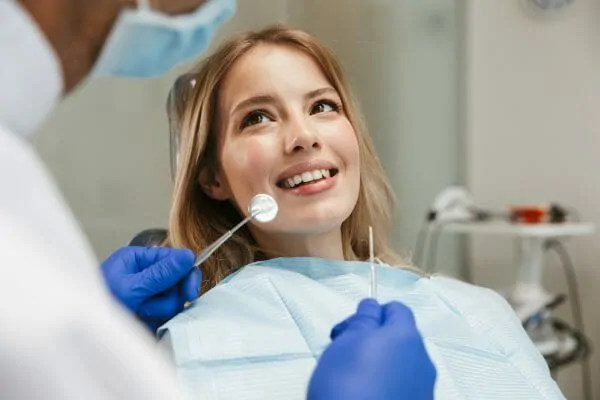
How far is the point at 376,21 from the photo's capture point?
1665mm

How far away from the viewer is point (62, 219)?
0.45 metres

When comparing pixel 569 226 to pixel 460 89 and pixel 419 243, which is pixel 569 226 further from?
pixel 460 89

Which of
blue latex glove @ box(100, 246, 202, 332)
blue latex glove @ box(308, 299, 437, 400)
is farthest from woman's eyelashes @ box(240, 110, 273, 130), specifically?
blue latex glove @ box(308, 299, 437, 400)

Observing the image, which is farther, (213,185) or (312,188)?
(213,185)

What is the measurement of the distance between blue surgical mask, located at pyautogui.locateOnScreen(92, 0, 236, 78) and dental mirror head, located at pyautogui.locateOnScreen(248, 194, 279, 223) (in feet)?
1.65

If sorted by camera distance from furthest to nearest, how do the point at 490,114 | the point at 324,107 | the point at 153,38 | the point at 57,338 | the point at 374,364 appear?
the point at 490,114 < the point at 324,107 < the point at 374,364 < the point at 153,38 < the point at 57,338

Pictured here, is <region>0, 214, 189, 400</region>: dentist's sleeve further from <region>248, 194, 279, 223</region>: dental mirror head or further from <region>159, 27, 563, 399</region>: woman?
<region>248, 194, 279, 223</region>: dental mirror head

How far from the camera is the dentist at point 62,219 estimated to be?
0.40 meters

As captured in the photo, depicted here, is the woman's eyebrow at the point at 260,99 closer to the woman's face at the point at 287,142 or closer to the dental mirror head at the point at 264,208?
the woman's face at the point at 287,142

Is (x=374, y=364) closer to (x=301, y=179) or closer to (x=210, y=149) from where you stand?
(x=301, y=179)

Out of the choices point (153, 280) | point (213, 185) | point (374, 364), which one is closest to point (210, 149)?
point (213, 185)

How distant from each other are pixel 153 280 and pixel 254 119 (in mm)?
330

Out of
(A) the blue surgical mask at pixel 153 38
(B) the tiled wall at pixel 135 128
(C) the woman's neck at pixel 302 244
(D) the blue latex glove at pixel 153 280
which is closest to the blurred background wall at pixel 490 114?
(B) the tiled wall at pixel 135 128

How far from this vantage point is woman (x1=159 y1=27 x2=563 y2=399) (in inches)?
37.5
